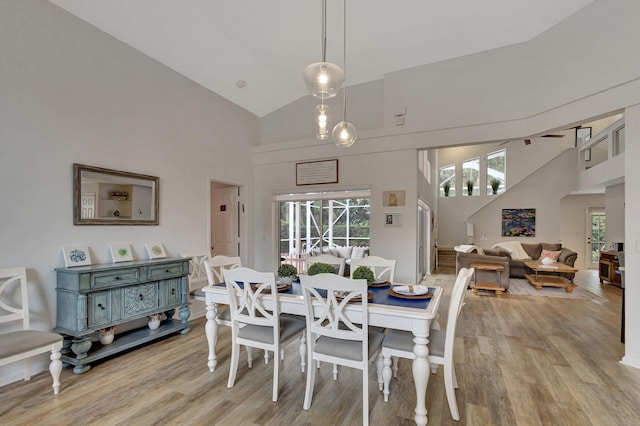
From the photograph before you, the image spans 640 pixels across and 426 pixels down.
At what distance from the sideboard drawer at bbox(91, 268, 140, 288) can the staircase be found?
8884 millimetres

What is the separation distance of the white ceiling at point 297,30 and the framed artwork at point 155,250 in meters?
2.30

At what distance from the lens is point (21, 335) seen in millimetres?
2348

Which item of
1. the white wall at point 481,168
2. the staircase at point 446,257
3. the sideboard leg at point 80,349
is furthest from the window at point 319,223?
the white wall at point 481,168

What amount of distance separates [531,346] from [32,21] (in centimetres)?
578

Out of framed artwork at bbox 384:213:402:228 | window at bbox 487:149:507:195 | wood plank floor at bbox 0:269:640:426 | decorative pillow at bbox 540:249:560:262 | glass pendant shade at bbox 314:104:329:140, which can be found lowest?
wood plank floor at bbox 0:269:640:426

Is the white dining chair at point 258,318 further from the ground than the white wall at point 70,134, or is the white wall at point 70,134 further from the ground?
the white wall at point 70,134

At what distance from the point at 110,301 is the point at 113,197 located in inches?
44.6

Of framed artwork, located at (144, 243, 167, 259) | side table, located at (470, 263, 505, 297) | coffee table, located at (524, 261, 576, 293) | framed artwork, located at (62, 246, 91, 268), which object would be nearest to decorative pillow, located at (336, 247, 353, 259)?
side table, located at (470, 263, 505, 297)

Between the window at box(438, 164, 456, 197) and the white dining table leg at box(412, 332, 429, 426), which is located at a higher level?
the window at box(438, 164, 456, 197)

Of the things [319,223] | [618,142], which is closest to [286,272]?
[319,223]

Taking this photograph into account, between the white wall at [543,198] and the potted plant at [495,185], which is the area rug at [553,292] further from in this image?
the potted plant at [495,185]

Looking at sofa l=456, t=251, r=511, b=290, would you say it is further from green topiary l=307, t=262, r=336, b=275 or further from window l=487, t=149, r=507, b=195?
green topiary l=307, t=262, r=336, b=275

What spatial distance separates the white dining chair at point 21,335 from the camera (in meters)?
2.18

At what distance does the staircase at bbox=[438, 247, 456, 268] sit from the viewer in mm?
9859
